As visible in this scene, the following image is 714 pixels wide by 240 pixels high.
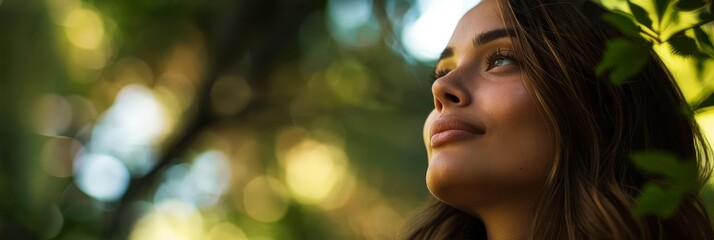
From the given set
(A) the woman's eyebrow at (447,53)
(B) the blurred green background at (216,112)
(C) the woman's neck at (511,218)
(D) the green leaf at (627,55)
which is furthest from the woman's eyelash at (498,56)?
(B) the blurred green background at (216,112)

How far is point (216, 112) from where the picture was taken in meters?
7.74

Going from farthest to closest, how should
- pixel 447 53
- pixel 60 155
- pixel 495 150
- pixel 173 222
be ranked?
1. pixel 173 222
2. pixel 60 155
3. pixel 447 53
4. pixel 495 150

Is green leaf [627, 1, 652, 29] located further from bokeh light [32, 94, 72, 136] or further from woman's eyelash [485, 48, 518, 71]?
bokeh light [32, 94, 72, 136]

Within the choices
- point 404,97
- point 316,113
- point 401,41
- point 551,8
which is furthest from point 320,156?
point 551,8

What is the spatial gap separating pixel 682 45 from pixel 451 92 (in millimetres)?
763

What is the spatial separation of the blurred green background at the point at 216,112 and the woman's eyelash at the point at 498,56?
163 inches

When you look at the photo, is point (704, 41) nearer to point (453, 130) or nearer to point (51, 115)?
point (453, 130)

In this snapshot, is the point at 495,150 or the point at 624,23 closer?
the point at 624,23

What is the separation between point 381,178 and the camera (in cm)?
801

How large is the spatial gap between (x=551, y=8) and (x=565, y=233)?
522mm

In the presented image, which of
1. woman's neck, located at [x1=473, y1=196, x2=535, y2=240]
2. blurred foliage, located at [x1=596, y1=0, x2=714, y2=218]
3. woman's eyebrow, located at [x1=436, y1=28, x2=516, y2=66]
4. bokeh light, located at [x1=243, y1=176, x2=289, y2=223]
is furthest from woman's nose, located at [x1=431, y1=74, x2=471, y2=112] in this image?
bokeh light, located at [x1=243, y1=176, x2=289, y2=223]

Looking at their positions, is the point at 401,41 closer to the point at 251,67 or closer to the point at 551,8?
the point at 251,67

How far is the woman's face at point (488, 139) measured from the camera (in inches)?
82.5

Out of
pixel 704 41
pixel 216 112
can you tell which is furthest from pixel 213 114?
pixel 704 41
